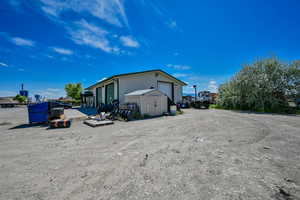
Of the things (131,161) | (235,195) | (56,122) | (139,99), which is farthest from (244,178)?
(139,99)

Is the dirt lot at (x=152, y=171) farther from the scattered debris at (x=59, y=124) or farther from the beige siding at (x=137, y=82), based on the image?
the beige siding at (x=137, y=82)

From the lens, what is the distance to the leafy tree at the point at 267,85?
11.3 meters

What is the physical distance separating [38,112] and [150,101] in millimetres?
7586

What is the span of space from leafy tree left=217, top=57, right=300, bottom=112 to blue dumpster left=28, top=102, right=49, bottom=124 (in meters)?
18.2

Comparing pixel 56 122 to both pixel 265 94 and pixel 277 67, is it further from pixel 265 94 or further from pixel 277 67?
pixel 277 67

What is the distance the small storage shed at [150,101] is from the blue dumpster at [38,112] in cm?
614

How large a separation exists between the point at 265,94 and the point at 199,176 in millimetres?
15210

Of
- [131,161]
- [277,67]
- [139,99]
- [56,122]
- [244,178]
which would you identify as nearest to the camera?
[244,178]

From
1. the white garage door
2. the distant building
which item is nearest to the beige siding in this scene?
the distant building

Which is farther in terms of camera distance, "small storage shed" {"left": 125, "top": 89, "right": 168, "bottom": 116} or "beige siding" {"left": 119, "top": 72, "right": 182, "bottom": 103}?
"beige siding" {"left": 119, "top": 72, "right": 182, "bottom": 103}

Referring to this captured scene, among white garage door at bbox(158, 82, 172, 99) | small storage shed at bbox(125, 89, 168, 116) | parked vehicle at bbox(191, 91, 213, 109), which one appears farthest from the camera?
parked vehicle at bbox(191, 91, 213, 109)

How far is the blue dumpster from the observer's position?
22.7ft

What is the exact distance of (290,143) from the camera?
3.71 meters

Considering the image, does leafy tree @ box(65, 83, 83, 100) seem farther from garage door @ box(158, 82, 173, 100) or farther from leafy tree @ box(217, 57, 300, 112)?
leafy tree @ box(217, 57, 300, 112)
